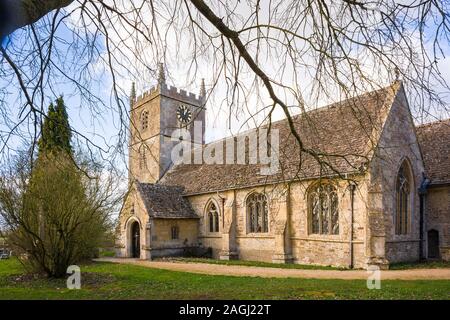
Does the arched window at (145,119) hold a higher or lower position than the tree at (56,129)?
higher

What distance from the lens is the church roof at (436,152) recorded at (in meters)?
19.8

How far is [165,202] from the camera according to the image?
85.6ft

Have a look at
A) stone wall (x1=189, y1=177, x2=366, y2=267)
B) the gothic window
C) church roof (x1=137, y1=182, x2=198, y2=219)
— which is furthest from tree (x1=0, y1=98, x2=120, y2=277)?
the gothic window

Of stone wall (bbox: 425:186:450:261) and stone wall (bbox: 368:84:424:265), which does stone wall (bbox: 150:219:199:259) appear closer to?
stone wall (bbox: 368:84:424:265)

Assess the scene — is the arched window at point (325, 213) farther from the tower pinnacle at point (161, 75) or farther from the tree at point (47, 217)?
the tower pinnacle at point (161, 75)

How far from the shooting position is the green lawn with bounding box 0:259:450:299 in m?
9.77

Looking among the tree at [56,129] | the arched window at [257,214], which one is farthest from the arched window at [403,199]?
the tree at [56,129]

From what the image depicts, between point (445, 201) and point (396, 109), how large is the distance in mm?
5190

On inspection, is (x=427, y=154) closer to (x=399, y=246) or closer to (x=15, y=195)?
(x=399, y=246)

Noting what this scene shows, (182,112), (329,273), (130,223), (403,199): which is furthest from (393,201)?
(182,112)

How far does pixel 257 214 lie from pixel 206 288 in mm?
11612

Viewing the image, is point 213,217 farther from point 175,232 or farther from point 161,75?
point 161,75

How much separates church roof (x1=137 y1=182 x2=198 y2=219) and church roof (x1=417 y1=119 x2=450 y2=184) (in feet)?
47.6

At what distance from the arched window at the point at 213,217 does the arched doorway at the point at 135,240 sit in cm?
483
